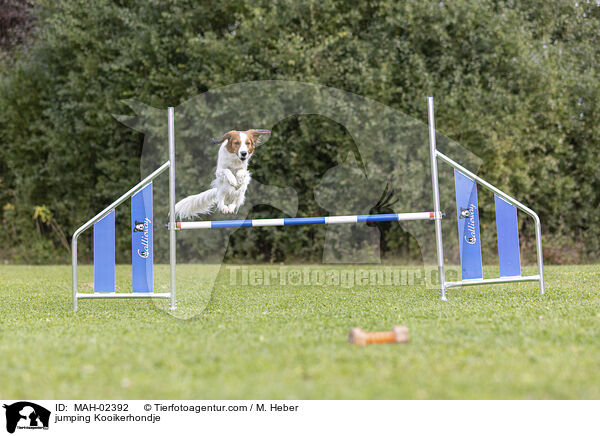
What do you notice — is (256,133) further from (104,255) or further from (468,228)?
(468,228)

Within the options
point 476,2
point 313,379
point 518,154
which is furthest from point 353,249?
point 313,379

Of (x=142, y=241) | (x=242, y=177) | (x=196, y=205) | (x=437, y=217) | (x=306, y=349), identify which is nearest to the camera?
(x=306, y=349)

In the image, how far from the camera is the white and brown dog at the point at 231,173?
426cm

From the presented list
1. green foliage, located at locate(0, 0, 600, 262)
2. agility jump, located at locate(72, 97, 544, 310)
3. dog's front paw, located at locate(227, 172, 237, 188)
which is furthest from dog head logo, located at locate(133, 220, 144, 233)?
green foliage, located at locate(0, 0, 600, 262)

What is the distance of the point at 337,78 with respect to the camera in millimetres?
8664

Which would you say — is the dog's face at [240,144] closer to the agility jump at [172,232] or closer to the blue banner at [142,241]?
the agility jump at [172,232]

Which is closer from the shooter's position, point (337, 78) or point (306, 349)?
point (306, 349)

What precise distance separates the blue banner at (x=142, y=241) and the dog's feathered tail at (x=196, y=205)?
325 mm

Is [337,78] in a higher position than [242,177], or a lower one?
higher

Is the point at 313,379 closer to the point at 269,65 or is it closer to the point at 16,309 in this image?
the point at 16,309

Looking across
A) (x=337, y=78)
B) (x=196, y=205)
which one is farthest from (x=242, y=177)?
(x=337, y=78)

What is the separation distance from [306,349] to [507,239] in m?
2.52

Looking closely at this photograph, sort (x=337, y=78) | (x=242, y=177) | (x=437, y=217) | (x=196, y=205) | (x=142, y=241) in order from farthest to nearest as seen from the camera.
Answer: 1. (x=337, y=78)
2. (x=196, y=205)
3. (x=437, y=217)
4. (x=242, y=177)
5. (x=142, y=241)
